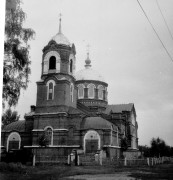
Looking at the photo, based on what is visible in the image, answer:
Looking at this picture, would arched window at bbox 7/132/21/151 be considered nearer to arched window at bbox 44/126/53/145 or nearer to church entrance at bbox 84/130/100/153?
arched window at bbox 44/126/53/145

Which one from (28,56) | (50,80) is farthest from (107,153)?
(28,56)

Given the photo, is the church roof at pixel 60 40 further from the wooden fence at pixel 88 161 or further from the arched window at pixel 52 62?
the wooden fence at pixel 88 161

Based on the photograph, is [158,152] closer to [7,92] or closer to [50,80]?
[50,80]

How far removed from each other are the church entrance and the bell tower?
3.72m

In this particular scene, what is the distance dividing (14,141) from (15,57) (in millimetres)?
19230

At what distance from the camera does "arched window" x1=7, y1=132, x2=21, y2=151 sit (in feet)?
101

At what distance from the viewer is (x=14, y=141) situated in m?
30.8

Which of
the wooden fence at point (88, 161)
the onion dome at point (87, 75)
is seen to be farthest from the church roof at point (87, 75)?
the wooden fence at point (88, 161)

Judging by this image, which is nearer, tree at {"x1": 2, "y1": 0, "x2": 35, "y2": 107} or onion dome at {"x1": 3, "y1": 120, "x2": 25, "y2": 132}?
tree at {"x1": 2, "y1": 0, "x2": 35, "y2": 107}

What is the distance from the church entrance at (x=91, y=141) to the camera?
28.4 m

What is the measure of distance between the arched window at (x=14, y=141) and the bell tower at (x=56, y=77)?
3921mm

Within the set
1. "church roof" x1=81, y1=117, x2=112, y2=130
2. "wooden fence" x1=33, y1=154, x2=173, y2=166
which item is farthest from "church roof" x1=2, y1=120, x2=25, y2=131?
"wooden fence" x1=33, y1=154, x2=173, y2=166

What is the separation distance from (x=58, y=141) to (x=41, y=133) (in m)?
1.96

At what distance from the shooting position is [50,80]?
29.8 meters
